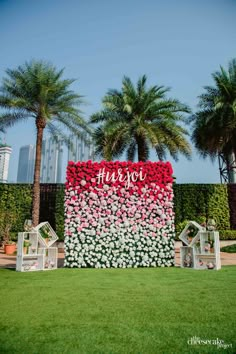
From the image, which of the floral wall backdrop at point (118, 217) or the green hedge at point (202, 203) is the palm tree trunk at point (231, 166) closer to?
the green hedge at point (202, 203)

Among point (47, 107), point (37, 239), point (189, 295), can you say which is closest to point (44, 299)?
point (189, 295)

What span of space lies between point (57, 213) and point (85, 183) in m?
9.30

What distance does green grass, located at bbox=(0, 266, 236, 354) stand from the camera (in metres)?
2.41

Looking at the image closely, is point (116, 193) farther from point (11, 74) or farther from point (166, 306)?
point (11, 74)

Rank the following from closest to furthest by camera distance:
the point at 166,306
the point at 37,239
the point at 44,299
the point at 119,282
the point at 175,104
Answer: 1. the point at 166,306
2. the point at 44,299
3. the point at 119,282
4. the point at 37,239
5. the point at 175,104

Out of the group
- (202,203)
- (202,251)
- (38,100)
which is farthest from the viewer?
(202,203)

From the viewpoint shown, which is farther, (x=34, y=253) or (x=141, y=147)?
(x=141, y=147)

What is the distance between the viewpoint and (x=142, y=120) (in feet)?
49.8

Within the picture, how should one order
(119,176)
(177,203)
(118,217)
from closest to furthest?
(118,217) < (119,176) < (177,203)

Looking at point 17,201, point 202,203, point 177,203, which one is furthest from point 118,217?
point 202,203

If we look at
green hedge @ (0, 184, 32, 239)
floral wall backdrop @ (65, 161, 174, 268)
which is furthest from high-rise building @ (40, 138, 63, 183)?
floral wall backdrop @ (65, 161, 174, 268)

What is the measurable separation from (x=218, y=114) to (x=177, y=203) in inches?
252

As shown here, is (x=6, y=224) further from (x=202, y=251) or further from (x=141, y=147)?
(x=202, y=251)

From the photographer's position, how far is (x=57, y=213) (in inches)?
682
